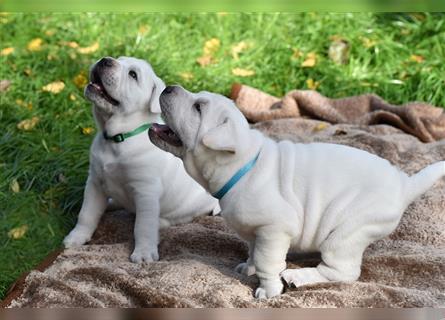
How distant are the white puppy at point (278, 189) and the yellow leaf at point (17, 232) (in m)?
1.23

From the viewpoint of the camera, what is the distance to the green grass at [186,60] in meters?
4.80

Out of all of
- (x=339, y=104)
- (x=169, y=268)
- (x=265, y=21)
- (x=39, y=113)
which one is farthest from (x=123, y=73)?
(x=265, y=21)

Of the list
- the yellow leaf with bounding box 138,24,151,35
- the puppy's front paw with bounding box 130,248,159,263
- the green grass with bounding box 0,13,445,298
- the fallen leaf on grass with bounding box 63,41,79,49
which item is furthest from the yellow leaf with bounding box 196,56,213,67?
the puppy's front paw with bounding box 130,248,159,263

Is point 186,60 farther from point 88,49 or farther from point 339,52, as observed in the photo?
point 339,52

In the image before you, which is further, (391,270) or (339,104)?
(339,104)

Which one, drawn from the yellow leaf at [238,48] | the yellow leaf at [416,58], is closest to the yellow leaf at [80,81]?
the yellow leaf at [238,48]

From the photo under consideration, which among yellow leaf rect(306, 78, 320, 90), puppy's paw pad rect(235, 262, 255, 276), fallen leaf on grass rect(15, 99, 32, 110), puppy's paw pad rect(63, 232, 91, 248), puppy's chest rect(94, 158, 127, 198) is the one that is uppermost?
puppy's chest rect(94, 158, 127, 198)

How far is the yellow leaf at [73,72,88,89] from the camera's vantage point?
221 inches

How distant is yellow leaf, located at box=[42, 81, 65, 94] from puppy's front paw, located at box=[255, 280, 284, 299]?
293cm

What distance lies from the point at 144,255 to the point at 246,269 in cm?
49

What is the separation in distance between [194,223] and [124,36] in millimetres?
2930

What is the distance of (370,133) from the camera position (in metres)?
4.88

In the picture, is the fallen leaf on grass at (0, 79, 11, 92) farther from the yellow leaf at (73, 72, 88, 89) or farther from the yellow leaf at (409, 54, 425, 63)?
the yellow leaf at (409, 54, 425, 63)

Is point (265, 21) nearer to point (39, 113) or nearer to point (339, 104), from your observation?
point (339, 104)
